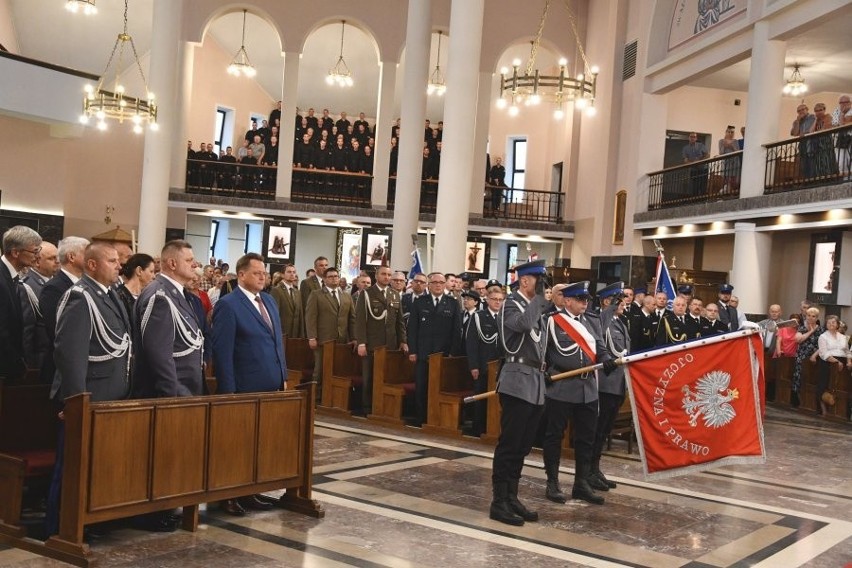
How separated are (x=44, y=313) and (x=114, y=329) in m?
0.74

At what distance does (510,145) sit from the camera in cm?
2403

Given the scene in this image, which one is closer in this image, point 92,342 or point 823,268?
point 92,342

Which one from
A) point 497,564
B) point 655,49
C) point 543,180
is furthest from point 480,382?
point 543,180

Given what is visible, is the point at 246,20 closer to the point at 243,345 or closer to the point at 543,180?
the point at 543,180

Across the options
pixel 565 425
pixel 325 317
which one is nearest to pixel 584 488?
pixel 565 425

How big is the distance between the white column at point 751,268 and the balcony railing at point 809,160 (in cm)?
75

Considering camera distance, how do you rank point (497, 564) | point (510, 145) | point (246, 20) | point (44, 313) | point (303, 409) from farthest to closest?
point (510, 145) → point (246, 20) → point (303, 409) → point (44, 313) → point (497, 564)

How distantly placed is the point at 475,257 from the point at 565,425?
14938mm

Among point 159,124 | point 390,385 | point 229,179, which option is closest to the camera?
point 390,385

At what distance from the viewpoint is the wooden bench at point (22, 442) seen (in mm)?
4516

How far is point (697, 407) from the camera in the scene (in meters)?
5.82

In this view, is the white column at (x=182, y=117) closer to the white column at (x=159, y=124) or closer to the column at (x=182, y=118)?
the column at (x=182, y=118)

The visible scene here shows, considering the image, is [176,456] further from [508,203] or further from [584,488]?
[508,203]

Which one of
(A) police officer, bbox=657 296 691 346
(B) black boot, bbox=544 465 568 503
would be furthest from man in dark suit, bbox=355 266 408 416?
(B) black boot, bbox=544 465 568 503
